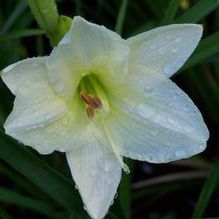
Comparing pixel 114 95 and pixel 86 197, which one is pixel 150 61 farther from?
pixel 86 197

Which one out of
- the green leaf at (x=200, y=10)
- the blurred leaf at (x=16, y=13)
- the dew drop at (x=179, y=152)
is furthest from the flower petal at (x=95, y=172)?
the blurred leaf at (x=16, y=13)

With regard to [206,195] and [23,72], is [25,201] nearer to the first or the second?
[206,195]

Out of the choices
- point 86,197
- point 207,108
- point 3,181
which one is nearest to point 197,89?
point 207,108

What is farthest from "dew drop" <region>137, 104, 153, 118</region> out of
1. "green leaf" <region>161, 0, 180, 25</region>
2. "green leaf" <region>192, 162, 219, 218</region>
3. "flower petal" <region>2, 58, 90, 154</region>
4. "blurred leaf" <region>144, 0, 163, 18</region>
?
"blurred leaf" <region>144, 0, 163, 18</region>

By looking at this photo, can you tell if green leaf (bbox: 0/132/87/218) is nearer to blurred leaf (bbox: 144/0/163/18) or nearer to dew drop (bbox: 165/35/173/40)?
dew drop (bbox: 165/35/173/40)

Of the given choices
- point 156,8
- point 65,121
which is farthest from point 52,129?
point 156,8
